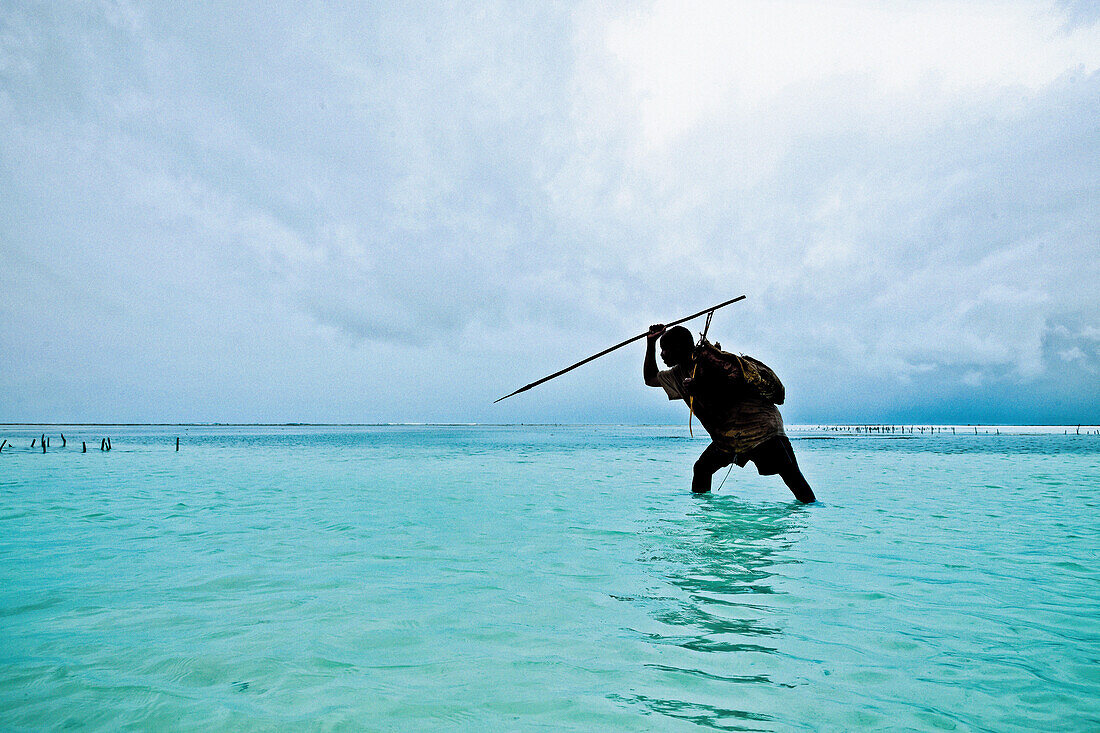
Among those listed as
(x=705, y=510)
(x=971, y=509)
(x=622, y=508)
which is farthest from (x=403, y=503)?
(x=971, y=509)

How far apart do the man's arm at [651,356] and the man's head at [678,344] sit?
15cm

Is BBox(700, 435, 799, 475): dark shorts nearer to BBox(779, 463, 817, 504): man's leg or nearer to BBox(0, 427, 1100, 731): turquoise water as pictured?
BBox(779, 463, 817, 504): man's leg

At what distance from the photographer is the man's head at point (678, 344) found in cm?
870

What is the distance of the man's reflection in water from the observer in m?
2.75

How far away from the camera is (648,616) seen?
158 inches

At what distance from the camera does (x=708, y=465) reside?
10.3m

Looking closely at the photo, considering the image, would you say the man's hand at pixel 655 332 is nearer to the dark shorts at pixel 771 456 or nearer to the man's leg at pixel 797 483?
the dark shorts at pixel 771 456

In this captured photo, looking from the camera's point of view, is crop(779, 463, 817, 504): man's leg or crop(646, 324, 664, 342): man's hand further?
crop(779, 463, 817, 504): man's leg

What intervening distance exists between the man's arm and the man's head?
152 mm

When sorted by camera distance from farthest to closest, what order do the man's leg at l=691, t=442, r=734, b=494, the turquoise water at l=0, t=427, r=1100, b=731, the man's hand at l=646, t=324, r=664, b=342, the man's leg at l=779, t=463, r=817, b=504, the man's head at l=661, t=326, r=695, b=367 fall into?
1. the man's leg at l=691, t=442, r=734, b=494
2. the man's leg at l=779, t=463, r=817, b=504
3. the man's head at l=661, t=326, r=695, b=367
4. the man's hand at l=646, t=324, r=664, b=342
5. the turquoise water at l=0, t=427, r=1100, b=731

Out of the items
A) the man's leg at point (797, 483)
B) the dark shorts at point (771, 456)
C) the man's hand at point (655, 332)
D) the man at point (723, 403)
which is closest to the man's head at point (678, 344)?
the man at point (723, 403)

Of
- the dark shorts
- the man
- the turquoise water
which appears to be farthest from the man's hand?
the turquoise water

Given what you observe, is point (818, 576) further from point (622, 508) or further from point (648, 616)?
point (622, 508)

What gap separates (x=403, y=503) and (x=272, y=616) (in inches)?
287
